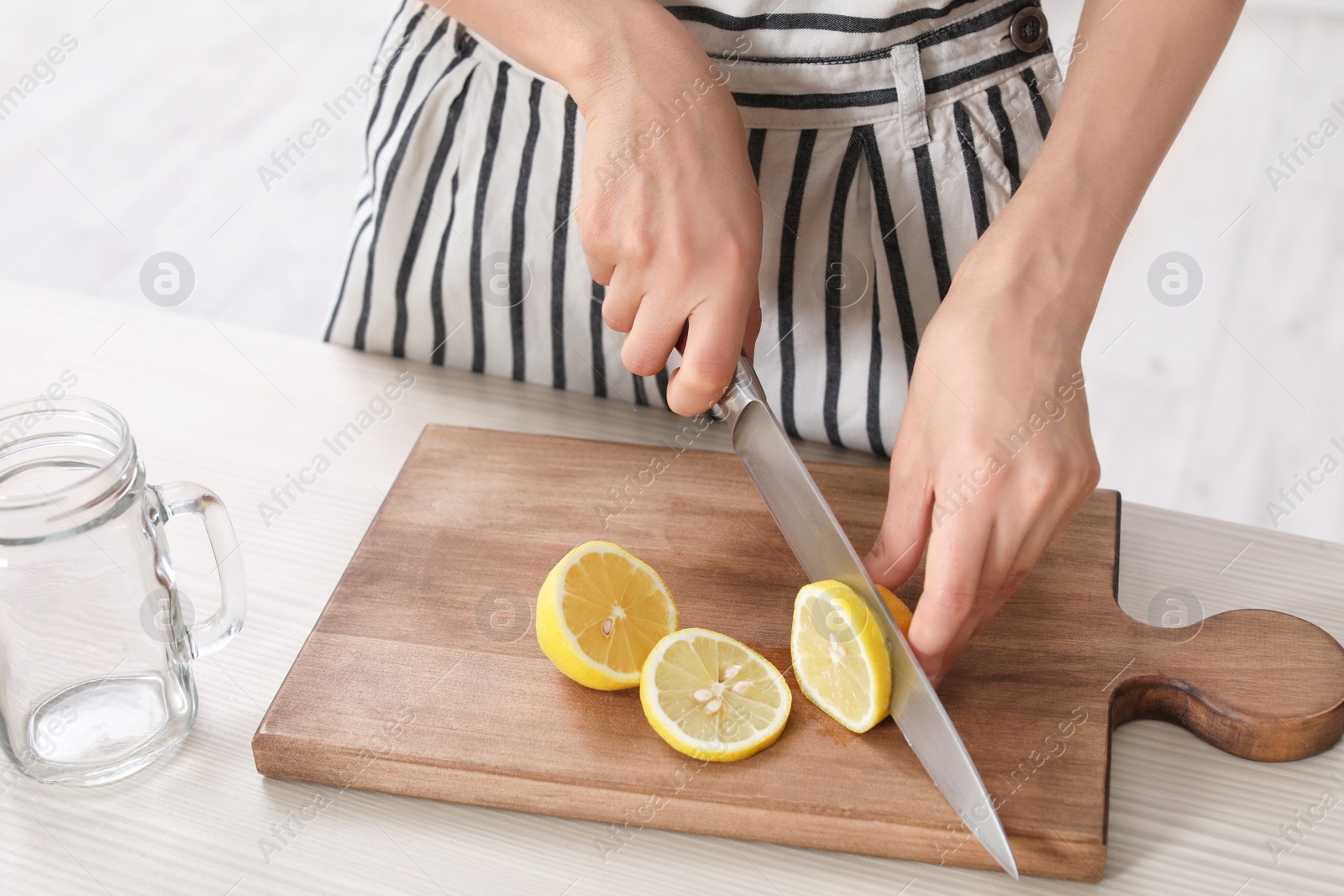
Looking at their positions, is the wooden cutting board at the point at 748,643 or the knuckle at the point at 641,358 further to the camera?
the knuckle at the point at 641,358

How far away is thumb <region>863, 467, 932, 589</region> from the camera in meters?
0.87

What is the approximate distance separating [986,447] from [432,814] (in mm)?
497

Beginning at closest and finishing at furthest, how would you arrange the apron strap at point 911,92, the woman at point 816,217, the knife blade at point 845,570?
1. the knife blade at point 845,570
2. the woman at point 816,217
3. the apron strap at point 911,92

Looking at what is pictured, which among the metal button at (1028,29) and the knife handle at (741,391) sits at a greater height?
the metal button at (1028,29)

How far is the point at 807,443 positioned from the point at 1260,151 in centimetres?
254

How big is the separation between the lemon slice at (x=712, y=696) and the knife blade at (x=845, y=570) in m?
0.09

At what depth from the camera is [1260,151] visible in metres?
3.07

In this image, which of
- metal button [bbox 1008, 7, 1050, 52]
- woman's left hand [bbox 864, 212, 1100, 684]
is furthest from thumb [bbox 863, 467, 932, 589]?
metal button [bbox 1008, 7, 1050, 52]

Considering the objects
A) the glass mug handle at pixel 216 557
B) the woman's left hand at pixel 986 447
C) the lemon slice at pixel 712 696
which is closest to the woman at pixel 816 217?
the woman's left hand at pixel 986 447

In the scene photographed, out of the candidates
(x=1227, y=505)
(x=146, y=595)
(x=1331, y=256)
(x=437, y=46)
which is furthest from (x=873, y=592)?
(x=1331, y=256)

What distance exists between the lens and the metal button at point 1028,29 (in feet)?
3.47

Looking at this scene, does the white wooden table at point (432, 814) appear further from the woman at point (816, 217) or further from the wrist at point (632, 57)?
the wrist at point (632, 57)

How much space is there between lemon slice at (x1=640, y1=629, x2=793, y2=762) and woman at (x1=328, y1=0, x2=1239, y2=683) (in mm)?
125

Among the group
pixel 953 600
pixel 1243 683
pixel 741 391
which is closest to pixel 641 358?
pixel 741 391
